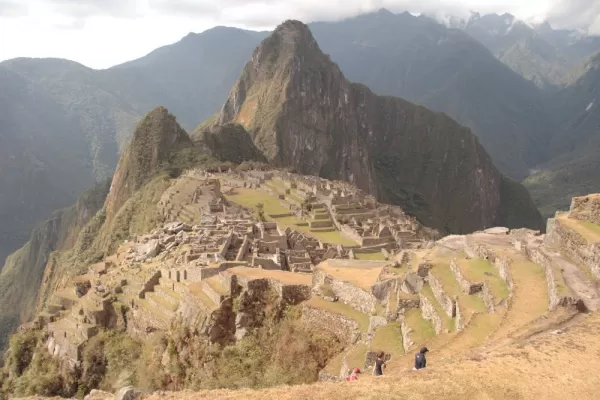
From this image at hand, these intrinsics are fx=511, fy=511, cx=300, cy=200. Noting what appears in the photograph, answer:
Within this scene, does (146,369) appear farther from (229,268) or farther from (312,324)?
(312,324)

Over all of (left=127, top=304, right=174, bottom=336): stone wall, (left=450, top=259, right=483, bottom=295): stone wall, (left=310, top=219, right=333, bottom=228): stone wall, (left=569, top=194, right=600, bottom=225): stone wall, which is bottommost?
(left=127, top=304, right=174, bottom=336): stone wall

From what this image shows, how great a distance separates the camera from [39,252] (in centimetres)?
13675

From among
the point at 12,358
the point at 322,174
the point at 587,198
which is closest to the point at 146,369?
the point at 12,358

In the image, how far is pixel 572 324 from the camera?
11.6 m

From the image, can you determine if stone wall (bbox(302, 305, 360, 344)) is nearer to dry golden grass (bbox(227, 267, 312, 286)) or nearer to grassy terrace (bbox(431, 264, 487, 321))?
dry golden grass (bbox(227, 267, 312, 286))

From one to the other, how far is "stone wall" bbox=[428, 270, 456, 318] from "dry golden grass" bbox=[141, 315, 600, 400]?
176 inches

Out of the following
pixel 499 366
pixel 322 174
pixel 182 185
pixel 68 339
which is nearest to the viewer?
pixel 499 366

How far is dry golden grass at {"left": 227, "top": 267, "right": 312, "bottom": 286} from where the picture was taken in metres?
19.6

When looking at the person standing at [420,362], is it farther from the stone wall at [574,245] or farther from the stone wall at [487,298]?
the stone wall at [574,245]

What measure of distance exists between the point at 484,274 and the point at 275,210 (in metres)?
39.4

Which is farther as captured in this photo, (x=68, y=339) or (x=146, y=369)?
(x=68, y=339)

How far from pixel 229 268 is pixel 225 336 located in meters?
4.98

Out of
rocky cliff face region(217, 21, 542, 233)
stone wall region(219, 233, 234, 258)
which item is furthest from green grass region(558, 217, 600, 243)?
rocky cliff face region(217, 21, 542, 233)

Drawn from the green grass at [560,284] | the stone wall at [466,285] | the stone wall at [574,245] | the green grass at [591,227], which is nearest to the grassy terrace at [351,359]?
the stone wall at [466,285]
